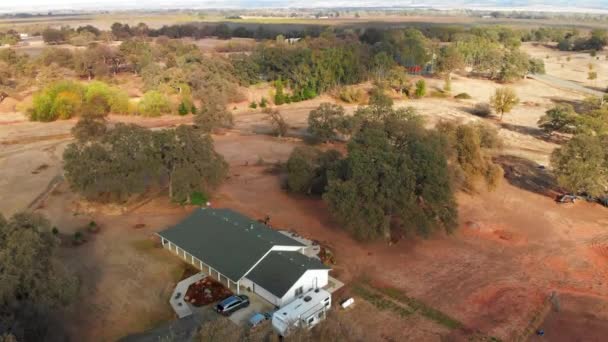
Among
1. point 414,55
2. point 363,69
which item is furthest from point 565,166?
point 414,55

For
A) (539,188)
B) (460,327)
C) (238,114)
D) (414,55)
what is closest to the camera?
(460,327)

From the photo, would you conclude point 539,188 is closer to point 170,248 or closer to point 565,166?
point 565,166

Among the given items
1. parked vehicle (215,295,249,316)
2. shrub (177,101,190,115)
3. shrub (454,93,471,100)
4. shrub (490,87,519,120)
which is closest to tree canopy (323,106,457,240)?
parked vehicle (215,295,249,316)

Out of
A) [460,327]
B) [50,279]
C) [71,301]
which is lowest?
[460,327]

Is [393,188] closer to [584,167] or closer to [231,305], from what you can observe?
[231,305]

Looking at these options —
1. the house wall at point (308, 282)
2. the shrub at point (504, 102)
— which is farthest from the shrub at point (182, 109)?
the house wall at point (308, 282)

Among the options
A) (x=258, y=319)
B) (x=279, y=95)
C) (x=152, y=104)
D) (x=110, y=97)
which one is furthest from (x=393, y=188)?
(x=110, y=97)
